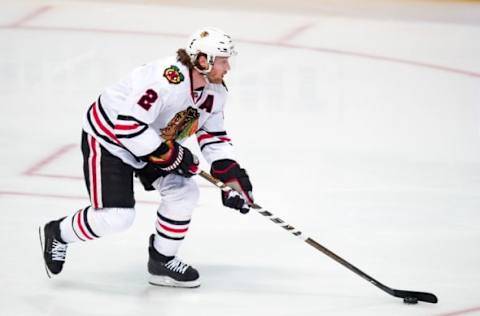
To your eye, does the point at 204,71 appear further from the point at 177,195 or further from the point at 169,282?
the point at 169,282

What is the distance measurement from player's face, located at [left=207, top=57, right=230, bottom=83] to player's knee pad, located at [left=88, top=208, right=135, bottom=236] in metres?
0.54

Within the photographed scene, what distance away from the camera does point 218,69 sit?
421cm

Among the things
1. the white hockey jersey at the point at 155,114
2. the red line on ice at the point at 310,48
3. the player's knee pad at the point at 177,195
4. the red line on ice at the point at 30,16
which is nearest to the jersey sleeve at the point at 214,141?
the white hockey jersey at the point at 155,114

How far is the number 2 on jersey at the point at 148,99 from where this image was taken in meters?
4.15

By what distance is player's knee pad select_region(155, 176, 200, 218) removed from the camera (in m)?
4.38

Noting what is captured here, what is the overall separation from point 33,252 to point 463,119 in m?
2.78

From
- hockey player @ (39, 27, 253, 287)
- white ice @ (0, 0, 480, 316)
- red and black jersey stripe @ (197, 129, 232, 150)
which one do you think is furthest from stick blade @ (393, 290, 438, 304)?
red and black jersey stripe @ (197, 129, 232, 150)

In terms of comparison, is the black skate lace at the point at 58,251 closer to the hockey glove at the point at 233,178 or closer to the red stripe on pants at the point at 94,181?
the red stripe on pants at the point at 94,181

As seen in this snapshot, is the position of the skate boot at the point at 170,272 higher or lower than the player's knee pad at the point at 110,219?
lower

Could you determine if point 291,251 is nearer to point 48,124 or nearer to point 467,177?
point 467,177

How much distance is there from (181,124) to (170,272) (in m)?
0.54

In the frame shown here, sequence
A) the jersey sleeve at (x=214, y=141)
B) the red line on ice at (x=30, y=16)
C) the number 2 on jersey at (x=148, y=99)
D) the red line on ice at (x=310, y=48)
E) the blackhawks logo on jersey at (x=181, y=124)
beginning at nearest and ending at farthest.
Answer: the number 2 on jersey at (x=148, y=99) → the blackhawks logo on jersey at (x=181, y=124) → the jersey sleeve at (x=214, y=141) → the red line on ice at (x=310, y=48) → the red line on ice at (x=30, y=16)

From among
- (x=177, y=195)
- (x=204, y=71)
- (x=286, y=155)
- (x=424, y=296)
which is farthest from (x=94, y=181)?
(x=286, y=155)

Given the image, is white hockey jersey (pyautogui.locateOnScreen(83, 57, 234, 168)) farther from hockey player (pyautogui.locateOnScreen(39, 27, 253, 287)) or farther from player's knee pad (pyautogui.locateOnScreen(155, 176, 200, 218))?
player's knee pad (pyautogui.locateOnScreen(155, 176, 200, 218))
